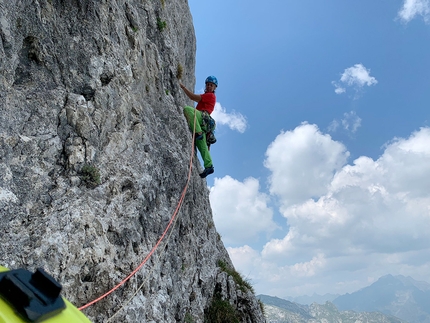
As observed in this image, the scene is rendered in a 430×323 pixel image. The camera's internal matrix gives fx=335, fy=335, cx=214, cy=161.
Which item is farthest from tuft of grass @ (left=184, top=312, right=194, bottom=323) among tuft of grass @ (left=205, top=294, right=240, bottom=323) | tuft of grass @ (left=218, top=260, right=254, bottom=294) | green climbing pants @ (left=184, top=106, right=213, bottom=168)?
green climbing pants @ (left=184, top=106, right=213, bottom=168)

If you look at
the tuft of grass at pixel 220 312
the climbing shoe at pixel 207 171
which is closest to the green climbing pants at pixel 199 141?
the climbing shoe at pixel 207 171

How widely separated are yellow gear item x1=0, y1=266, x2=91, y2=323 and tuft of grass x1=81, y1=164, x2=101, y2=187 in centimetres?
544

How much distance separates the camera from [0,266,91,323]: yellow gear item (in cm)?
186

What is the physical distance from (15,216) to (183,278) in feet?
18.3

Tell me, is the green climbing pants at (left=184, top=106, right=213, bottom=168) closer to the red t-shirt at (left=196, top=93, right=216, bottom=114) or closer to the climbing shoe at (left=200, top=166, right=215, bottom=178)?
the climbing shoe at (left=200, top=166, right=215, bottom=178)

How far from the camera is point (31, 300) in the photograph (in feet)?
6.25

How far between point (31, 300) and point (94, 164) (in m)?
6.12

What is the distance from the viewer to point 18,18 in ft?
24.5

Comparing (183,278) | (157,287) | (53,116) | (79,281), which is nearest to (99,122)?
(53,116)

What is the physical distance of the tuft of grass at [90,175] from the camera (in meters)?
7.38

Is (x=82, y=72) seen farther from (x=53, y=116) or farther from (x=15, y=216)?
(x=15, y=216)

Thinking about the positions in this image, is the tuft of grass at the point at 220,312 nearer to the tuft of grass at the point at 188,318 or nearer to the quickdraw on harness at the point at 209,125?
the tuft of grass at the point at 188,318

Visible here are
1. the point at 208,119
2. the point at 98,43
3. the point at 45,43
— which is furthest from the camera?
the point at 208,119

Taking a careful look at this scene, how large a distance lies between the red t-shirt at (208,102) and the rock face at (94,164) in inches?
93.0
